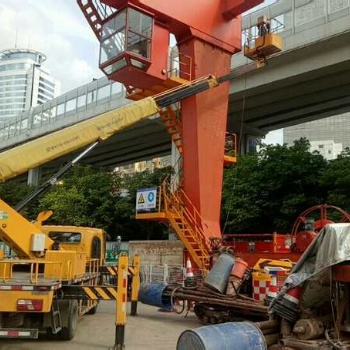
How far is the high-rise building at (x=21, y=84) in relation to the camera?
272ft

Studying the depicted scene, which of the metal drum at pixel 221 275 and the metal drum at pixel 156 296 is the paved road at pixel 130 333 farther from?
Answer: the metal drum at pixel 221 275

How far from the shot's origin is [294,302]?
595cm

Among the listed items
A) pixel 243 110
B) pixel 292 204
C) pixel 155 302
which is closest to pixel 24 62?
pixel 243 110

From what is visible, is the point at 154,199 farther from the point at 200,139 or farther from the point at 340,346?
the point at 340,346

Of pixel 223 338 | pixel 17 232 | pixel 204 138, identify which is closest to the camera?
pixel 223 338

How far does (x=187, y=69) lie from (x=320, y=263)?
1190cm

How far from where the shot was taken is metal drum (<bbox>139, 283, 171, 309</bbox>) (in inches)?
459

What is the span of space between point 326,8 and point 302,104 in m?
8.50

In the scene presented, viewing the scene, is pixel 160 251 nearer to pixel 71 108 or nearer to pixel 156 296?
pixel 156 296

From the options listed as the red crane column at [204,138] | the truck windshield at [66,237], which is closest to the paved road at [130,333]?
the truck windshield at [66,237]

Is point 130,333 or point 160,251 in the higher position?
point 160,251

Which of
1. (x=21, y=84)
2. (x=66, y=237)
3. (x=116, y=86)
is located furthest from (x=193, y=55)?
(x=21, y=84)

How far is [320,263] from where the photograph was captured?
18.3 ft

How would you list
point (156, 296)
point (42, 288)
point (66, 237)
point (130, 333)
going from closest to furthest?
1. point (42, 288)
2. point (130, 333)
3. point (66, 237)
4. point (156, 296)
